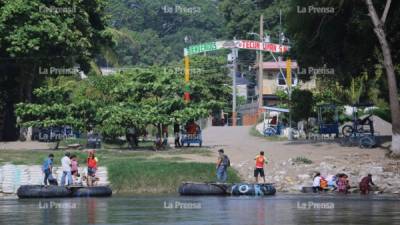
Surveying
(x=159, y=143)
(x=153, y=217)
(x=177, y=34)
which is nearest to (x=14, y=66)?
(x=159, y=143)

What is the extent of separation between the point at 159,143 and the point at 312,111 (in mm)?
14807

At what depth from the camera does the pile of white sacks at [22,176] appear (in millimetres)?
44062

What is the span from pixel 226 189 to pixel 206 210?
846 cm

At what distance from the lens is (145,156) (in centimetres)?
4809

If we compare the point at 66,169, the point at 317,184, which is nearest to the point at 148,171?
the point at 66,169

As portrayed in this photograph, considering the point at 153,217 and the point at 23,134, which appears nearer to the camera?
the point at 153,217

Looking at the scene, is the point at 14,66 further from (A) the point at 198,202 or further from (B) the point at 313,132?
(A) the point at 198,202

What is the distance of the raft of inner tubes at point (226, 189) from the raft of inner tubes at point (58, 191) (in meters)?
3.69

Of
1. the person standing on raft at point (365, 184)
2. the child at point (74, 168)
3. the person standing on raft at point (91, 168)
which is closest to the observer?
the person standing on raft at point (365, 184)

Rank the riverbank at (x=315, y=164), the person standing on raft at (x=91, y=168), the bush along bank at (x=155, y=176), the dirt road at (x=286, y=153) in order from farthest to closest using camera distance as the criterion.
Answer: the dirt road at (x=286, y=153), the bush along bank at (x=155, y=176), the riverbank at (x=315, y=164), the person standing on raft at (x=91, y=168)

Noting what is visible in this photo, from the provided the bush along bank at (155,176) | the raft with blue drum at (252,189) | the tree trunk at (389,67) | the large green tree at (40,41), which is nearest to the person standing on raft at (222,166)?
the bush along bank at (155,176)

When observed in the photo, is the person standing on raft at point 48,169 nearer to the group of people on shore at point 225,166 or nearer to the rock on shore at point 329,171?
the group of people on shore at point 225,166

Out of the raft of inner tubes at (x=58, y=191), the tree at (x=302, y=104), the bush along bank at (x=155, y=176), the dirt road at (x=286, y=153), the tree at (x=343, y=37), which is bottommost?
the raft of inner tubes at (x=58, y=191)

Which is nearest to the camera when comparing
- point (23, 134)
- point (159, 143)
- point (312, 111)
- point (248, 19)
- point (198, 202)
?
point (198, 202)
